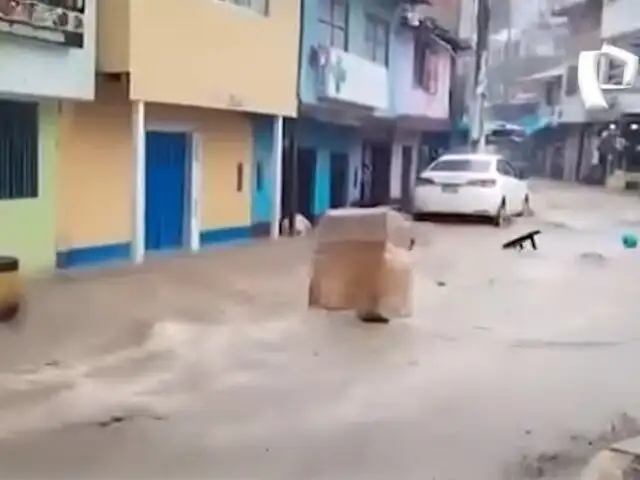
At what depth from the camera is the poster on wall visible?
10.2 metres

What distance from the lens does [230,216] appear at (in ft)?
55.7

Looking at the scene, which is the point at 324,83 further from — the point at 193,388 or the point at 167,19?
the point at 193,388

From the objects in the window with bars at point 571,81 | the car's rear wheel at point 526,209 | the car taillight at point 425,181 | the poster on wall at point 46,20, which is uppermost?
the window with bars at point 571,81

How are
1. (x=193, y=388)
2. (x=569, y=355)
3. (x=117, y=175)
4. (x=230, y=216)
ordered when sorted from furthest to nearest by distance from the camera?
(x=230, y=216) < (x=117, y=175) < (x=569, y=355) < (x=193, y=388)

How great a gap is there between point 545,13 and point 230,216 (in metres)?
52.8

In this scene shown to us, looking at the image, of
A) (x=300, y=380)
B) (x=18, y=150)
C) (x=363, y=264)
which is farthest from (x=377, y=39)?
(x=300, y=380)

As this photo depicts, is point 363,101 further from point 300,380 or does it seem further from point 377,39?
point 300,380

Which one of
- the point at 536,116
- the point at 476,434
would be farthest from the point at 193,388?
the point at 536,116

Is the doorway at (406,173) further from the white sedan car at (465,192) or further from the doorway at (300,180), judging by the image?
the doorway at (300,180)

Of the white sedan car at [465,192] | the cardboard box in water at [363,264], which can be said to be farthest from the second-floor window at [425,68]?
the cardboard box in water at [363,264]

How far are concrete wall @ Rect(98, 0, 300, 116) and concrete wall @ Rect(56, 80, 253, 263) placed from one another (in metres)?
0.70

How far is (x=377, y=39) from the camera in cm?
2389

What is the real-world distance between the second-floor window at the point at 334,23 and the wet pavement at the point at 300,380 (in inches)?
328

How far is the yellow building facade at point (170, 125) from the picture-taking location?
12609 millimetres
